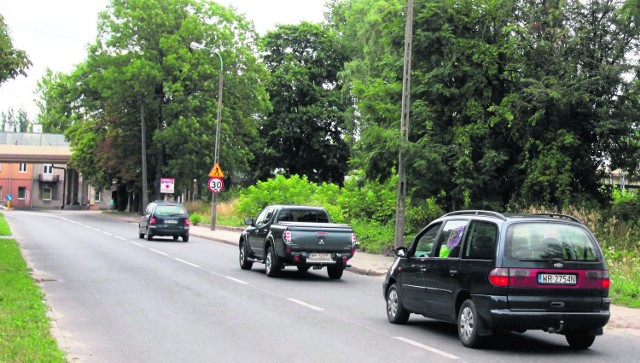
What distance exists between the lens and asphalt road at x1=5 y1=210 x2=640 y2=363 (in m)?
9.24

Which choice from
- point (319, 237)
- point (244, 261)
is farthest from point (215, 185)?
point (319, 237)

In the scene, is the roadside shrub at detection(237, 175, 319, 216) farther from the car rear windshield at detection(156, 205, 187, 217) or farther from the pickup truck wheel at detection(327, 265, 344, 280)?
the pickup truck wheel at detection(327, 265, 344, 280)

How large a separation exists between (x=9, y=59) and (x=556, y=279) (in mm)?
11657

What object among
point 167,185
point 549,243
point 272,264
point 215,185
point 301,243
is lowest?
point 272,264

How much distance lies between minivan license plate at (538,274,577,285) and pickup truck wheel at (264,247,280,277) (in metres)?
10.5

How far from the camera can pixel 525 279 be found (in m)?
9.41

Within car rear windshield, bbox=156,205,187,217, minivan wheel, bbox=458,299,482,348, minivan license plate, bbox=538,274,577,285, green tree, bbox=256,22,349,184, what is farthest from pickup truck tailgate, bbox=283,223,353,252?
green tree, bbox=256,22,349,184

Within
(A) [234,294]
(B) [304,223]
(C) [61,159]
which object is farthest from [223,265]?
(C) [61,159]

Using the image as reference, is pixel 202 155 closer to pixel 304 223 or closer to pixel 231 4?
pixel 231 4

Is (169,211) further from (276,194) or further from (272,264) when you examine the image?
(272,264)

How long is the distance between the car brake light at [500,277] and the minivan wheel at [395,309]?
2.58 m

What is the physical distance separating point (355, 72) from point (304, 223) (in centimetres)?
3512

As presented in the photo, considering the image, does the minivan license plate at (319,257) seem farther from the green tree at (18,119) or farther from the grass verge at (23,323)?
the green tree at (18,119)

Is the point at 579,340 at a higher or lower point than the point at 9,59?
lower
